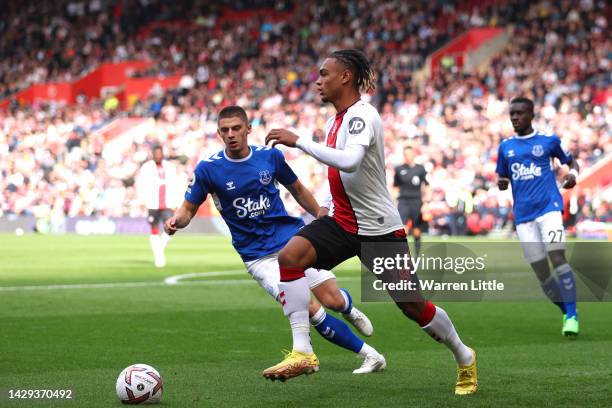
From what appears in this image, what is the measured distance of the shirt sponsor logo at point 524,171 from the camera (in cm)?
1184

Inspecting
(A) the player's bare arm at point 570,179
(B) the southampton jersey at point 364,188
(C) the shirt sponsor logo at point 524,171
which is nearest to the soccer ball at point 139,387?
(B) the southampton jersey at point 364,188

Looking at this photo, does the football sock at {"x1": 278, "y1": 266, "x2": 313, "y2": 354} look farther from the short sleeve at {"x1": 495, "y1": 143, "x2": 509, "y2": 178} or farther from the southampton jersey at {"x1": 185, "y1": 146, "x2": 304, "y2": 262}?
the short sleeve at {"x1": 495, "y1": 143, "x2": 509, "y2": 178}

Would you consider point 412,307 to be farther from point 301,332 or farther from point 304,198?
point 304,198

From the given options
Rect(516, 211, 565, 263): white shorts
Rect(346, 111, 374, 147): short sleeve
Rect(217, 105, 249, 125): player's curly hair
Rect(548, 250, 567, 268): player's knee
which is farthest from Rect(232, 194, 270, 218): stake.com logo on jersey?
Rect(548, 250, 567, 268): player's knee

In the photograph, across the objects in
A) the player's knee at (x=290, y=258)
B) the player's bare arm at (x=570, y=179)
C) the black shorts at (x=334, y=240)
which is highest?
the player's bare arm at (x=570, y=179)

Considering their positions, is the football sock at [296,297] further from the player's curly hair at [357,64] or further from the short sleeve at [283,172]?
the short sleeve at [283,172]

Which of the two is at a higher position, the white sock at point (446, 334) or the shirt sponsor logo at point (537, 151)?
the shirt sponsor logo at point (537, 151)

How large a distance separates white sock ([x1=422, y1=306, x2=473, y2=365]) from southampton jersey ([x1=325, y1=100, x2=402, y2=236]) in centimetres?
69

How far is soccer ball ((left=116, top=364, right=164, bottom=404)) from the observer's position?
23.0 ft

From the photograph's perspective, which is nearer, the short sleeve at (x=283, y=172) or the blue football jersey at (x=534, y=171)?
the short sleeve at (x=283, y=172)

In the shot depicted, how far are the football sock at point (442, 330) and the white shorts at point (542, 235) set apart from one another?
4341 mm

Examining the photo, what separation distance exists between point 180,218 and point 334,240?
4.85ft

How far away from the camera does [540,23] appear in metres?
41.0

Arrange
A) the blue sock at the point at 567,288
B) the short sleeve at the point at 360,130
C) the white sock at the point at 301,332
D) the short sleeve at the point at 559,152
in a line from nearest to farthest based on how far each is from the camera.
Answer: the short sleeve at the point at 360,130
the white sock at the point at 301,332
the blue sock at the point at 567,288
the short sleeve at the point at 559,152
